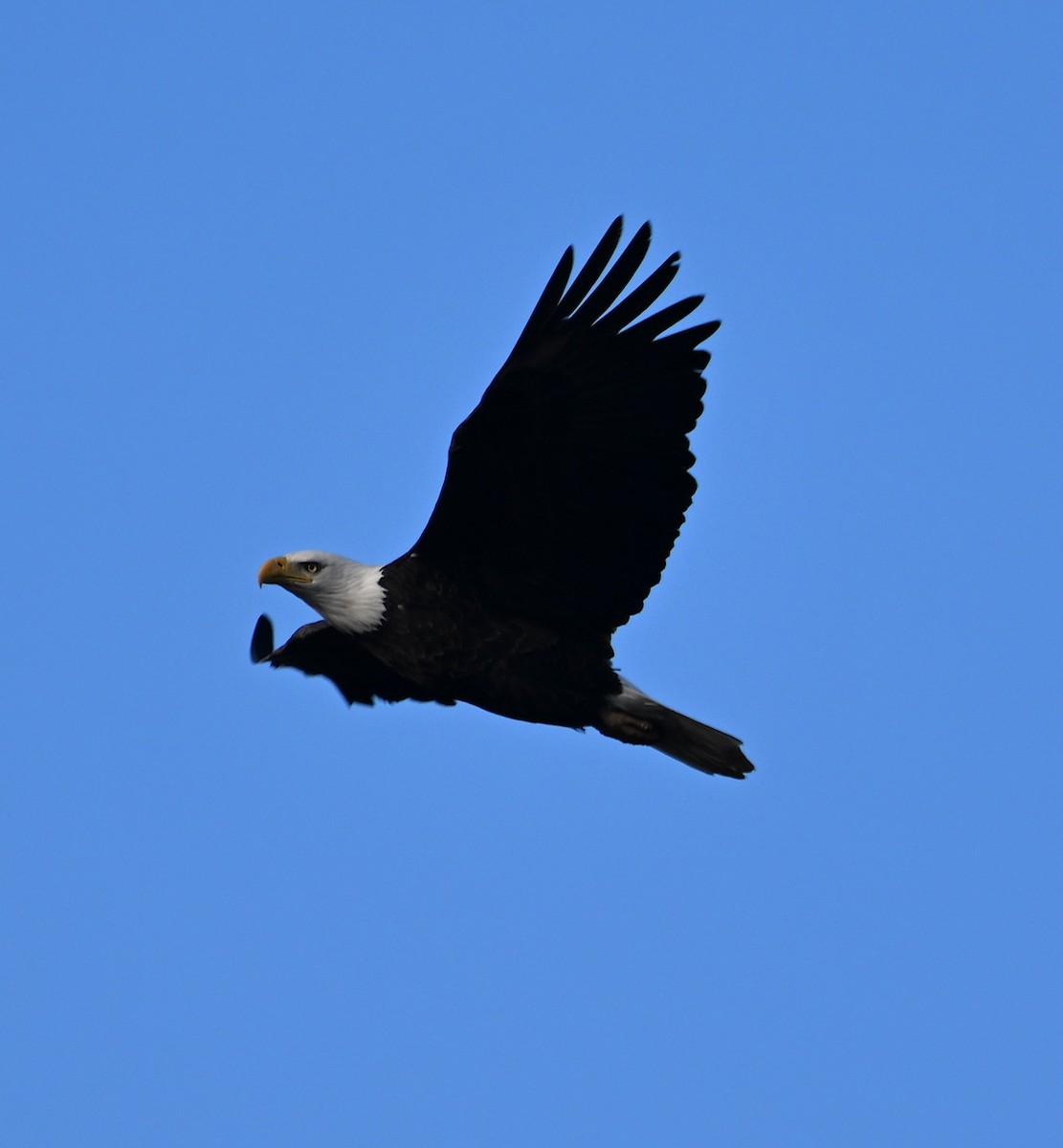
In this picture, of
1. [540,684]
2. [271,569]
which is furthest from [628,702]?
[271,569]

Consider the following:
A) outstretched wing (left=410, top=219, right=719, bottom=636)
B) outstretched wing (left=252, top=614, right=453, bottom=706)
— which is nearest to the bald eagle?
outstretched wing (left=410, top=219, right=719, bottom=636)

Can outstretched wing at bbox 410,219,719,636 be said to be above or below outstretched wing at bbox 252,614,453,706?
above

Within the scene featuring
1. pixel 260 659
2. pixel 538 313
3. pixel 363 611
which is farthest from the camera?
pixel 260 659

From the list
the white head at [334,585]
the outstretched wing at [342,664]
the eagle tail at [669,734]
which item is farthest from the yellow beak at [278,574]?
the eagle tail at [669,734]

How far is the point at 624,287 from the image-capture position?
9.57 meters

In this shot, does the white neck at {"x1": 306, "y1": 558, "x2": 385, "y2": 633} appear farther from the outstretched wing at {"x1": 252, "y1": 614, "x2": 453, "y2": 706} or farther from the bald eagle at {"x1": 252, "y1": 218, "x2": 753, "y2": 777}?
the outstretched wing at {"x1": 252, "y1": 614, "x2": 453, "y2": 706}

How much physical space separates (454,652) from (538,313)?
171cm

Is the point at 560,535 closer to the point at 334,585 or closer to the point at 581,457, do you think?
the point at 581,457

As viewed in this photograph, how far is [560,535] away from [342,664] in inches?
84.7

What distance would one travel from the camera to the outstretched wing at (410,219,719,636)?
9.57 m

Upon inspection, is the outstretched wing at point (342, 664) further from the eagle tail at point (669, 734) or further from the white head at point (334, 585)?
the eagle tail at point (669, 734)

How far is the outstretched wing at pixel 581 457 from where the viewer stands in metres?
9.57

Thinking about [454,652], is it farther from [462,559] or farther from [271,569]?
[271,569]

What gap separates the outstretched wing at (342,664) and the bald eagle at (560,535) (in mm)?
855
